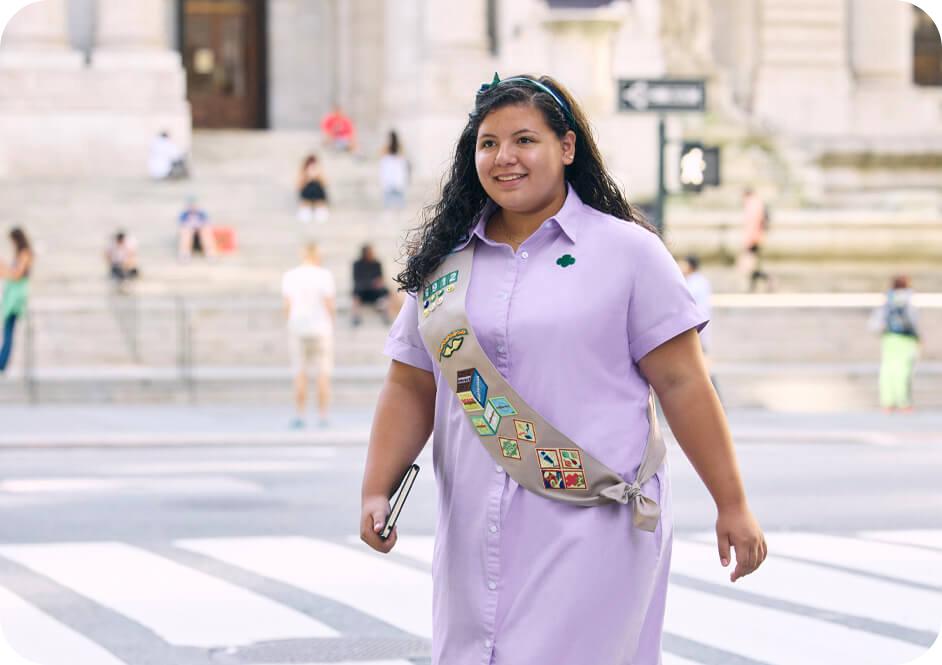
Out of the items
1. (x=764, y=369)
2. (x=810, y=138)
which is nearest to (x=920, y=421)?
(x=764, y=369)

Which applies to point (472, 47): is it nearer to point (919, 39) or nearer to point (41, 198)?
point (41, 198)

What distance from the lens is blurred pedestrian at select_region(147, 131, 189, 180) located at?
102 ft

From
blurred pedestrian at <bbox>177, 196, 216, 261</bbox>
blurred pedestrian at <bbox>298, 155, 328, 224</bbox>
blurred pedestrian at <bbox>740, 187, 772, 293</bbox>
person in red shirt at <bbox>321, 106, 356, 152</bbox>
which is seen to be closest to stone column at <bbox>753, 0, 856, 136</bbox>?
person in red shirt at <bbox>321, 106, 356, 152</bbox>

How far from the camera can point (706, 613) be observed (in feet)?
27.1

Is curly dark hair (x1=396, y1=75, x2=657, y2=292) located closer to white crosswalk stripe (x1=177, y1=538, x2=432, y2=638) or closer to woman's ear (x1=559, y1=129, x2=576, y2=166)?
woman's ear (x1=559, y1=129, x2=576, y2=166)

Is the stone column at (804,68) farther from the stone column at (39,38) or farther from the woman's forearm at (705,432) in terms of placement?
the woman's forearm at (705,432)

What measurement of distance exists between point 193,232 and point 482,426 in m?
23.4

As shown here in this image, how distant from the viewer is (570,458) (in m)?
4.16

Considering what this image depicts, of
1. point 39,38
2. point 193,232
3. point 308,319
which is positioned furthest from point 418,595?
point 39,38

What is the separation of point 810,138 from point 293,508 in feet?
83.3

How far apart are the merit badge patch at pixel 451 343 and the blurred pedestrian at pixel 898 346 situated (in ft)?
52.5

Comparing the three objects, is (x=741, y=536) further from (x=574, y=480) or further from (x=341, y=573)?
(x=341, y=573)

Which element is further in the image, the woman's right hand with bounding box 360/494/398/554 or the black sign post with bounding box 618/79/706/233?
the black sign post with bounding box 618/79/706/233

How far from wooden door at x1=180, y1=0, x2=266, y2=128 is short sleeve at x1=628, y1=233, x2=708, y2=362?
3561 centimetres
